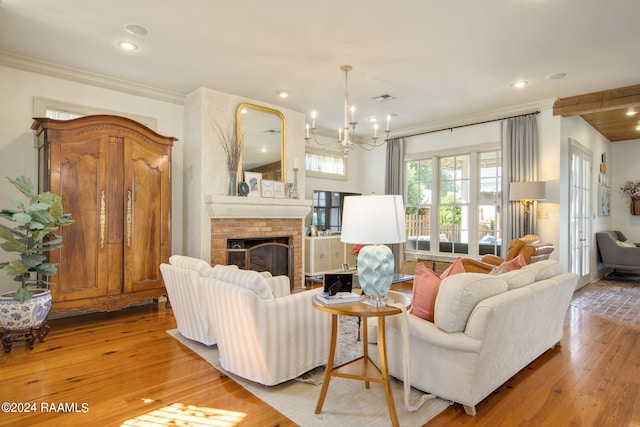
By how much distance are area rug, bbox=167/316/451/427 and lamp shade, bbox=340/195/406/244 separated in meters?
1.02

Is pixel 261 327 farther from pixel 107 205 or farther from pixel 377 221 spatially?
pixel 107 205

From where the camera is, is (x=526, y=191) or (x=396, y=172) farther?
(x=396, y=172)

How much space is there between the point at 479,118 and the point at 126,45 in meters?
5.05

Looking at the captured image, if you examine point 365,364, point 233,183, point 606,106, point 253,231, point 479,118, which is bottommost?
point 365,364

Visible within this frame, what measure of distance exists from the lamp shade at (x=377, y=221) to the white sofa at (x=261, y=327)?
0.73 m

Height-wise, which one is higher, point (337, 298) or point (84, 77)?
point (84, 77)

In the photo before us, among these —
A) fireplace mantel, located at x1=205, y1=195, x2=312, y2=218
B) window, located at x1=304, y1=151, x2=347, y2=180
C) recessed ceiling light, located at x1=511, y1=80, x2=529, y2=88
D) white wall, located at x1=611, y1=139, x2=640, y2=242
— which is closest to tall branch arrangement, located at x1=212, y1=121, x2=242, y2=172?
fireplace mantel, located at x1=205, y1=195, x2=312, y2=218

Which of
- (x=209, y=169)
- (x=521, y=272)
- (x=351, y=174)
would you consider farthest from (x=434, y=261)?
(x=209, y=169)

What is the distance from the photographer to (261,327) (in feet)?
7.66

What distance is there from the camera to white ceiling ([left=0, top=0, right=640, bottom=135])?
9.43 feet

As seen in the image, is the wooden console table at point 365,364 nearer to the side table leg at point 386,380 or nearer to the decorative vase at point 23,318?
the side table leg at point 386,380

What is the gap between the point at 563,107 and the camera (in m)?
4.98

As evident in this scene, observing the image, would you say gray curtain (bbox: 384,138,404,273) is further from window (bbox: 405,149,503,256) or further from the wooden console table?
the wooden console table

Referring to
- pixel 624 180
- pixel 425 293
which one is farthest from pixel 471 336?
pixel 624 180
